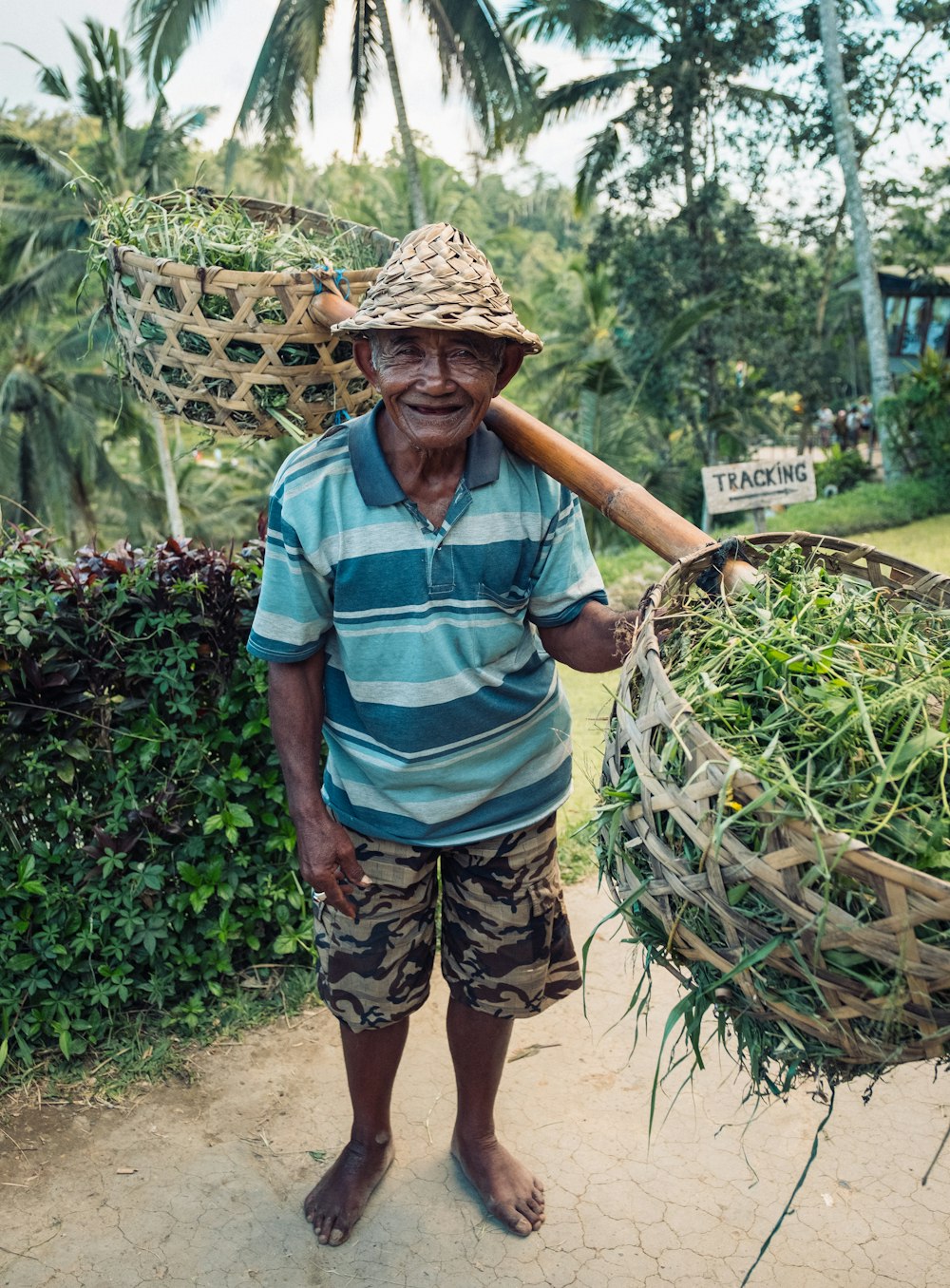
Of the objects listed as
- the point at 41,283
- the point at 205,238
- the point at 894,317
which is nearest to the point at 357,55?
the point at 41,283

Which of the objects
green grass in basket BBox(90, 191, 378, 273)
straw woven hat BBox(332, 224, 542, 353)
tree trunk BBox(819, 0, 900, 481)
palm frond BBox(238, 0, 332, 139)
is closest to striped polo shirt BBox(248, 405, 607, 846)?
straw woven hat BBox(332, 224, 542, 353)

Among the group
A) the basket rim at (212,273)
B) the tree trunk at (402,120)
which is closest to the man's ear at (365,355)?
the basket rim at (212,273)

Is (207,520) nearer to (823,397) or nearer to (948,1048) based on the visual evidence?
(823,397)

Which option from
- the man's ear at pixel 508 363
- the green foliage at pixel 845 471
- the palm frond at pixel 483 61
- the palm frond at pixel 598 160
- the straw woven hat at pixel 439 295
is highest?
the palm frond at pixel 483 61

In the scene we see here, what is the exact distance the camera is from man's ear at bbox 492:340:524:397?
6.22 feet

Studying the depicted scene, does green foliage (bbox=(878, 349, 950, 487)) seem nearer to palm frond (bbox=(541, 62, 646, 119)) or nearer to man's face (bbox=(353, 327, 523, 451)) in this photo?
palm frond (bbox=(541, 62, 646, 119))

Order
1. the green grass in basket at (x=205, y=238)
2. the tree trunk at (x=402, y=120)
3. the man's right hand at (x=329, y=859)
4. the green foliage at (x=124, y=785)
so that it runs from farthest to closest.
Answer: the tree trunk at (x=402, y=120) → the green foliage at (x=124, y=785) → the green grass in basket at (x=205, y=238) → the man's right hand at (x=329, y=859)

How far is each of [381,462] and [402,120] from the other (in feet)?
48.8

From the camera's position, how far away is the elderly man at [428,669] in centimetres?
182

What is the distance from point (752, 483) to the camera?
452 cm

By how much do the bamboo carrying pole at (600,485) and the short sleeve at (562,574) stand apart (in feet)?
0.19

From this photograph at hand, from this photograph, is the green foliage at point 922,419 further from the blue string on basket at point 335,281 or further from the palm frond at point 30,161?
the palm frond at point 30,161

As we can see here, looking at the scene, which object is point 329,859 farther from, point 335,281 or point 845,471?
point 845,471

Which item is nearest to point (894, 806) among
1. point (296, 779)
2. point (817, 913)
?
point (817, 913)
